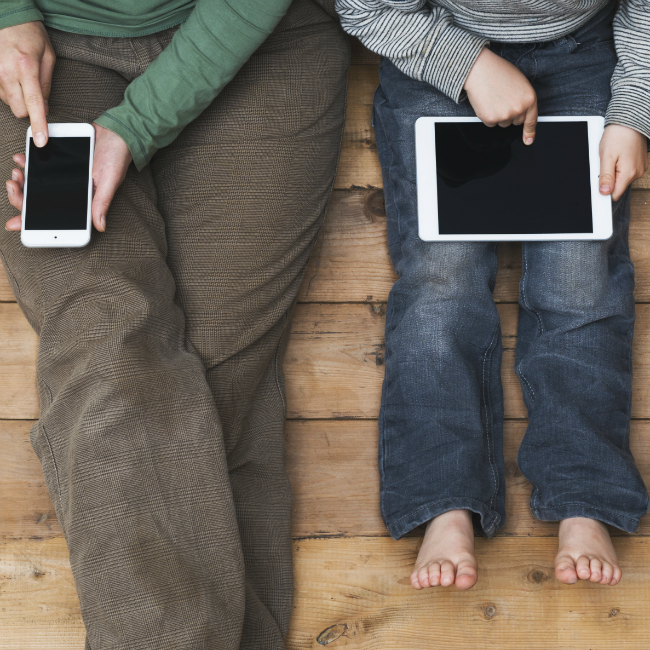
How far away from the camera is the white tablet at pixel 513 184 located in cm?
89

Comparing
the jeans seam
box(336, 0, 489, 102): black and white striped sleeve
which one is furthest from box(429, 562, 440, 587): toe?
box(336, 0, 489, 102): black and white striped sleeve

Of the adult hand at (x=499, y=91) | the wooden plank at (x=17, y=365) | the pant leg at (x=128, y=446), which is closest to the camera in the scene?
the pant leg at (x=128, y=446)

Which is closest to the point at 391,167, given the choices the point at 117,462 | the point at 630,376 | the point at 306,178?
the point at 306,178

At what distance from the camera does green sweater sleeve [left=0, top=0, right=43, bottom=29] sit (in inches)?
30.8

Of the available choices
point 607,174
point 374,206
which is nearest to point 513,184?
point 607,174

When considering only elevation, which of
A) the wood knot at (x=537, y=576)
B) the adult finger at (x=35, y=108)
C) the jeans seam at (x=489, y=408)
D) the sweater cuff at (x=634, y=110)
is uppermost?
the adult finger at (x=35, y=108)

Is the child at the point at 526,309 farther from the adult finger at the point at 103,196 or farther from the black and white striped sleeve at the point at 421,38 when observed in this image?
the adult finger at the point at 103,196

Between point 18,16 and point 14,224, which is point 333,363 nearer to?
point 14,224

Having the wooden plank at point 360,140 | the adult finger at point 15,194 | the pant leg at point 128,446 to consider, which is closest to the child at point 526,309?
the wooden plank at point 360,140

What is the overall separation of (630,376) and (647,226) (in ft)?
0.92

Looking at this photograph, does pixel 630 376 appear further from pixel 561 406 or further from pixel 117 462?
pixel 117 462

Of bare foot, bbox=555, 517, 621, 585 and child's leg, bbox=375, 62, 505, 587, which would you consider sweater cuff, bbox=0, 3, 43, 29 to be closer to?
child's leg, bbox=375, 62, 505, 587

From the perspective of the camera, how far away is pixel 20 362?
974mm

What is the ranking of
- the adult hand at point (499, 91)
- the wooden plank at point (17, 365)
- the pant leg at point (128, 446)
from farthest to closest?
the wooden plank at point (17, 365) → the adult hand at point (499, 91) → the pant leg at point (128, 446)
